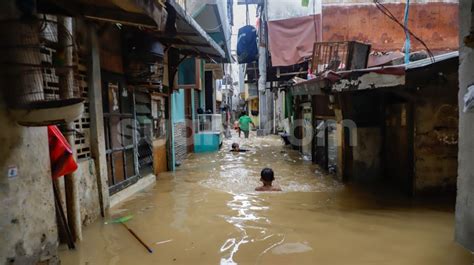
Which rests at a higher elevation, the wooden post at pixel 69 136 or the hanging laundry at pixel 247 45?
the hanging laundry at pixel 247 45

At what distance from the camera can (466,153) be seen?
391 cm

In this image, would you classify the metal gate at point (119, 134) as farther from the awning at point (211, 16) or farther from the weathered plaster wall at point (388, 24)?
the weathered plaster wall at point (388, 24)

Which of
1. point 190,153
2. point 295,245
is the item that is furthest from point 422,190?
point 190,153

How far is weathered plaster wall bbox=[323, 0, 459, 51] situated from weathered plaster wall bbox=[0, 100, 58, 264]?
11.4m

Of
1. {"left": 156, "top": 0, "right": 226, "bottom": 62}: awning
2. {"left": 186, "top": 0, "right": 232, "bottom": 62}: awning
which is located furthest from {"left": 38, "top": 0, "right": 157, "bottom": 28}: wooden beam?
{"left": 186, "top": 0, "right": 232, "bottom": 62}: awning

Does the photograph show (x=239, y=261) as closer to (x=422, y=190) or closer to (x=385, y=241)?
(x=385, y=241)

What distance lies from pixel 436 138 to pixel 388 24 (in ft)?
24.1

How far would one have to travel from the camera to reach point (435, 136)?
6.54m

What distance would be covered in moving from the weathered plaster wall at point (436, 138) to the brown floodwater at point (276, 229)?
2.32 feet

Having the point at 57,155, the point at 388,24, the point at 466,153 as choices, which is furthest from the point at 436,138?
the point at 388,24

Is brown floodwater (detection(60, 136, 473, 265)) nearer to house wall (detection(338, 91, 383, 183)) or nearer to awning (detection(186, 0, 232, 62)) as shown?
house wall (detection(338, 91, 383, 183))

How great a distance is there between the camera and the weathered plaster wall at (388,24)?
12.2m

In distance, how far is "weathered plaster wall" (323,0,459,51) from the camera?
40.0 ft

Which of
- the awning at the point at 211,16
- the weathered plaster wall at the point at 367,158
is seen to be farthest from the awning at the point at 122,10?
the awning at the point at 211,16
